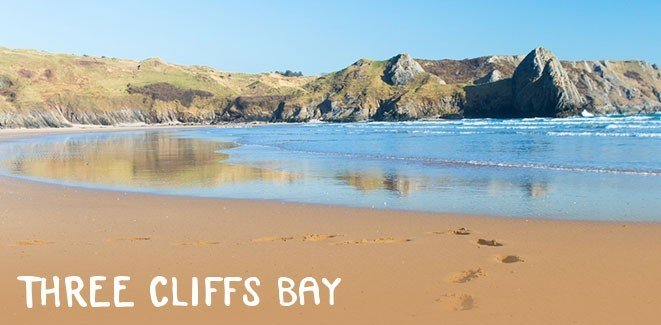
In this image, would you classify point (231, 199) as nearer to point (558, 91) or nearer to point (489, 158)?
point (489, 158)

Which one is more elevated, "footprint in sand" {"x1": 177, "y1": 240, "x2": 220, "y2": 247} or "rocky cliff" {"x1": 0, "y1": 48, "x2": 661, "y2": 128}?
"rocky cliff" {"x1": 0, "y1": 48, "x2": 661, "y2": 128}

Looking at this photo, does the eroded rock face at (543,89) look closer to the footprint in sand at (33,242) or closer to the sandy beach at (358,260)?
the sandy beach at (358,260)

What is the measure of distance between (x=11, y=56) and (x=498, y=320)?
157 meters

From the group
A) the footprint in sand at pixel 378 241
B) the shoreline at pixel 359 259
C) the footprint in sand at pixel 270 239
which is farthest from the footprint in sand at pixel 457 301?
the footprint in sand at pixel 270 239

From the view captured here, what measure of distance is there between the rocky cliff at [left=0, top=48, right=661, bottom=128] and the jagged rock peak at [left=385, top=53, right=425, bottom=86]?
0.89 ft

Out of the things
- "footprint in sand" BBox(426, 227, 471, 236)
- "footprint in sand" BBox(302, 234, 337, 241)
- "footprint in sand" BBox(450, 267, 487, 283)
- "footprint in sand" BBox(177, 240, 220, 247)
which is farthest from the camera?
"footprint in sand" BBox(426, 227, 471, 236)

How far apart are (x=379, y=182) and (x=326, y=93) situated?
427 ft

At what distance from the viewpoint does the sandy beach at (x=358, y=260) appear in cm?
529

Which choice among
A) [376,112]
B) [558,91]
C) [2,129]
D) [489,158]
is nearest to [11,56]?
[2,129]

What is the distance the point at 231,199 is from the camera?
13.4 m

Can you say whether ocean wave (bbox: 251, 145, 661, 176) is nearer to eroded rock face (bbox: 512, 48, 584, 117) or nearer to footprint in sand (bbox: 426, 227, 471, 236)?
footprint in sand (bbox: 426, 227, 471, 236)

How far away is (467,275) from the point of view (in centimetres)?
648

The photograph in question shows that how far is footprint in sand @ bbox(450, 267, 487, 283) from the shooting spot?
6.30 meters

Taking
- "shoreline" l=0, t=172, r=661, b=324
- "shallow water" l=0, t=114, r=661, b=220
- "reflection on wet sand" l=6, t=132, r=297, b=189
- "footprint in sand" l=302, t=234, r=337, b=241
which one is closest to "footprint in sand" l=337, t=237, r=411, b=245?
"shoreline" l=0, t=172, r=661, b=324
